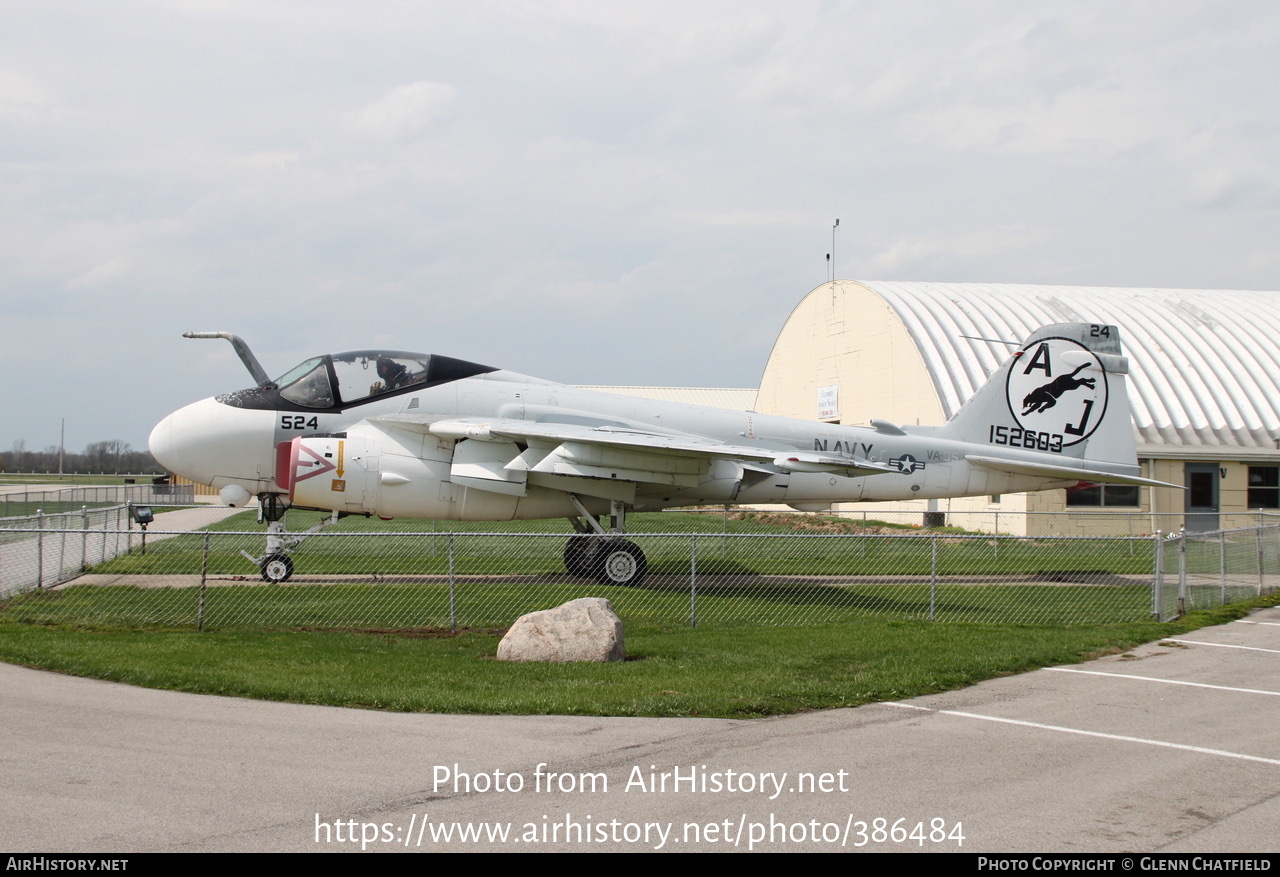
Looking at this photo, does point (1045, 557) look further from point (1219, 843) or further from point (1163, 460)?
point (1219, 843)

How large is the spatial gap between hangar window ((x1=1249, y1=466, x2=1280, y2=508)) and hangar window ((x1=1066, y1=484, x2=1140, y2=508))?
4.80 meters

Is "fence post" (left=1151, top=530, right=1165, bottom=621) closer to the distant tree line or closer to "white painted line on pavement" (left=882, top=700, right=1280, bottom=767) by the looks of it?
"white painted line on pavement" (left=882, top=700, right=1280, bottom=767)

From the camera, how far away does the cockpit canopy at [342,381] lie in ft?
57.8

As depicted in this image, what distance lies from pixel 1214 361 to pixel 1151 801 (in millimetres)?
33357

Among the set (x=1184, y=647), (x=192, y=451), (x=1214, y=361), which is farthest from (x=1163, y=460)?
(x=192, y=451)

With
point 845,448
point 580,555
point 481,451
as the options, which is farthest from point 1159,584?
point 481,451

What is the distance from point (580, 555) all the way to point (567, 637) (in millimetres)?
7255

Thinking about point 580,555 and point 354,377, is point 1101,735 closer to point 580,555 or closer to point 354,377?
point 580,555

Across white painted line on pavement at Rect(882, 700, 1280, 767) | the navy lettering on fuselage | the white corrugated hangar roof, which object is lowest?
white painted line on pavement at Rect(882, 700, 1280, 767)

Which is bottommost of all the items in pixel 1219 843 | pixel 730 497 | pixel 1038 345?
pixel 1219 843

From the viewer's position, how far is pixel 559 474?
17312 millimetres

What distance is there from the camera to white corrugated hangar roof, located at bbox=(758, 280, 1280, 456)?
3209cm

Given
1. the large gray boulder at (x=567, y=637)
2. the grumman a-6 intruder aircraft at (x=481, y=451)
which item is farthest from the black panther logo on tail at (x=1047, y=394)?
the large gray boulder at (x=567, y=637)

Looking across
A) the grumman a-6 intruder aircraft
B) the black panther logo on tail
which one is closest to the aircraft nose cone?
the grumman a-6 intruder aircraft
